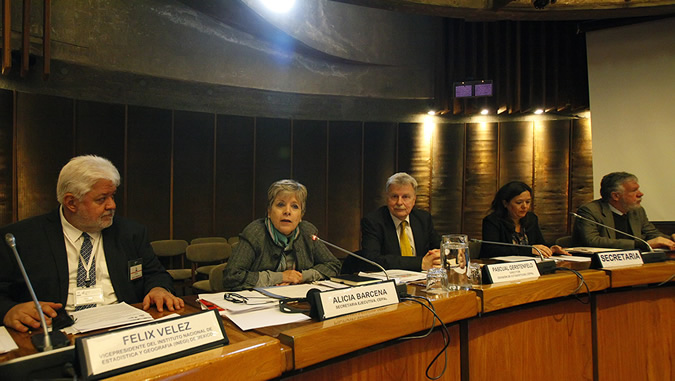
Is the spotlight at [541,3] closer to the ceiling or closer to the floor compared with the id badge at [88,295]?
closer to the ceiling

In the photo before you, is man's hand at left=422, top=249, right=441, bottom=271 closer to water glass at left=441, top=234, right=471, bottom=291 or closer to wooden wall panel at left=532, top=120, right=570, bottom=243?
water glass at left=441, top=234, right=471, bottom=291

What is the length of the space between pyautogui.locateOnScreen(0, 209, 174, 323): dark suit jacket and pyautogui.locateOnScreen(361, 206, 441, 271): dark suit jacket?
4.08ft

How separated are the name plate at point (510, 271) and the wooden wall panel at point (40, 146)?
458cm

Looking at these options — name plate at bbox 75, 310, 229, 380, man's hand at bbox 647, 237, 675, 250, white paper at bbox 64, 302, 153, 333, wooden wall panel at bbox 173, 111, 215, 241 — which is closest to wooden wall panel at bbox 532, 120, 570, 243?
man's hand at bbox 647, 237, 675, 250

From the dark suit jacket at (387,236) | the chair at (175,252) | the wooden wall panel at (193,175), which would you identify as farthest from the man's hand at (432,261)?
the wooden wall panel at (193,175)

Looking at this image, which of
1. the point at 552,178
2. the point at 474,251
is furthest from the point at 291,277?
the point at 552,178

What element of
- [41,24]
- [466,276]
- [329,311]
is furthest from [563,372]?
[41,24]

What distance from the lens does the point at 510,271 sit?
1.92 metres

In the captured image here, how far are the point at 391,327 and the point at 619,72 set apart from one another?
5.62m

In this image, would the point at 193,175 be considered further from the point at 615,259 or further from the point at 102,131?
the point at 615,259

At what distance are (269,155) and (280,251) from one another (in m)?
4.05

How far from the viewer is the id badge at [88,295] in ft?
5.73

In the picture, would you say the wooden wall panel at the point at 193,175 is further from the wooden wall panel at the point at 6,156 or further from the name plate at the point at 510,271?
the name plate at the point at 510,271

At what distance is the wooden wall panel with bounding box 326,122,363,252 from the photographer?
6535 millimetres
